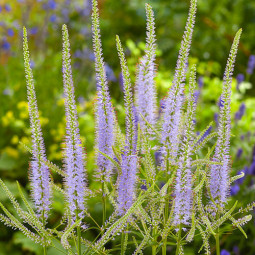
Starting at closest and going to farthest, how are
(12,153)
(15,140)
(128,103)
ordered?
(128,103) < (12,153) < (15,140)

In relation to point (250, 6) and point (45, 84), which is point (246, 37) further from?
point (45, 84)

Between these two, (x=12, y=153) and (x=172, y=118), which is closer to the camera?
(x=172, y=118)

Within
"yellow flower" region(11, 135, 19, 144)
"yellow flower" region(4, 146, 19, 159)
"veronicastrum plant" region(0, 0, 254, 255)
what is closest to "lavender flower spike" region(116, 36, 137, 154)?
"veronicastrum plant" region(0, 0, 254, 255)

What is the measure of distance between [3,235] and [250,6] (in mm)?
5711

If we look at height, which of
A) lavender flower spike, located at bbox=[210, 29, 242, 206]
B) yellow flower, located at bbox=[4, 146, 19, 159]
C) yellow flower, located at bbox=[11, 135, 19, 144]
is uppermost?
lavender flower spike, located at bbox=[210, 29, 242, 206]

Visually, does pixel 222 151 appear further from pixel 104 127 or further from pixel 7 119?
pixel 7 119

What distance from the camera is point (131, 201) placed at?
135 centimetres

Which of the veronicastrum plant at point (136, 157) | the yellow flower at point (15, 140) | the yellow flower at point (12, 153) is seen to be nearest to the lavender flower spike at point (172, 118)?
the veronicastrum plant at point (136, 157)

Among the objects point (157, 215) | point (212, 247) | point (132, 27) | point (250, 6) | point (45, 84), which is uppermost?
point (250, 6)

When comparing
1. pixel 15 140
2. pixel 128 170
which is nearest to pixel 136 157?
pixel 128 170

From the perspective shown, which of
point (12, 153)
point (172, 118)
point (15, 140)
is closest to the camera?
point (172, 118)

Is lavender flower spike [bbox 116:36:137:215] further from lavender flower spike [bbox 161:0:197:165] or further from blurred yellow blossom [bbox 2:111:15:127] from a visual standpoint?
blurred yellow blossom [bbox 2:111:15:127]

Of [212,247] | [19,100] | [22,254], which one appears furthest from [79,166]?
[19,100]

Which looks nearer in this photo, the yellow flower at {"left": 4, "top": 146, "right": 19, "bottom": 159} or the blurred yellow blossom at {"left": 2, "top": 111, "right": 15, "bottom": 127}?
the yellow flower at {"left": 4, "top": 146, "right": 19, "bottom": 159}
